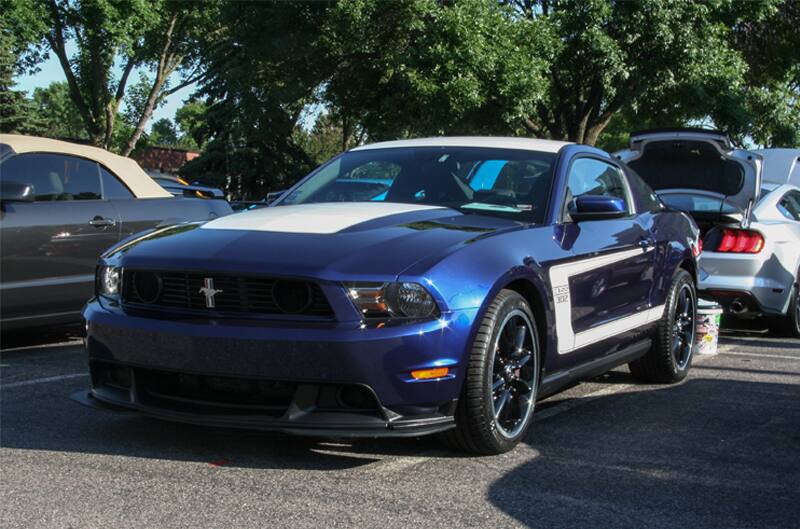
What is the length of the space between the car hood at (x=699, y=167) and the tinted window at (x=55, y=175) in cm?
488

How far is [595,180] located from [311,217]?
6.63 feet

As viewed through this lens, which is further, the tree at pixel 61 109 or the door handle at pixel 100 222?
the tree at pixel 61 109

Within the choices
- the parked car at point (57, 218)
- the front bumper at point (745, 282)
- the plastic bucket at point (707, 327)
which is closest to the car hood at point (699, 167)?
the front bumper at point (745, 282)

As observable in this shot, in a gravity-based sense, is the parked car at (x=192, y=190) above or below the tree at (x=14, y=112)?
below

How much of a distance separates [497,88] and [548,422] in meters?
17.4

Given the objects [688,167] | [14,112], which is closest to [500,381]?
[688,167]

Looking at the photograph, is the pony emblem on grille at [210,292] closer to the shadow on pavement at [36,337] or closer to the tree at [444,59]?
the shadow on pavement at [36,337]

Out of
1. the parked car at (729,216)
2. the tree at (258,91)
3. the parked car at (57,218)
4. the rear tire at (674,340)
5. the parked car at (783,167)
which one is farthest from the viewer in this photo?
the tree at (258,91)

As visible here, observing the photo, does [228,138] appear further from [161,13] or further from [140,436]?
[140,436]

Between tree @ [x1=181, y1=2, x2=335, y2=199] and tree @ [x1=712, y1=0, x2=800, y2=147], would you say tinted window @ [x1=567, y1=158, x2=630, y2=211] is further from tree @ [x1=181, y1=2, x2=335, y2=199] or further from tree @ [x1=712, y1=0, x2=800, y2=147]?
tree @ [x1=712, y1=0, x2=800, y2=147]

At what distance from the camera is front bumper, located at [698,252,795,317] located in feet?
29.9

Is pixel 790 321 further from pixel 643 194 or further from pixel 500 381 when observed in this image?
pixel 500 381

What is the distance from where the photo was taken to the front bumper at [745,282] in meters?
9.11

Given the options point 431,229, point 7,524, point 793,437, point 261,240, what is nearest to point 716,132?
point 793,437
